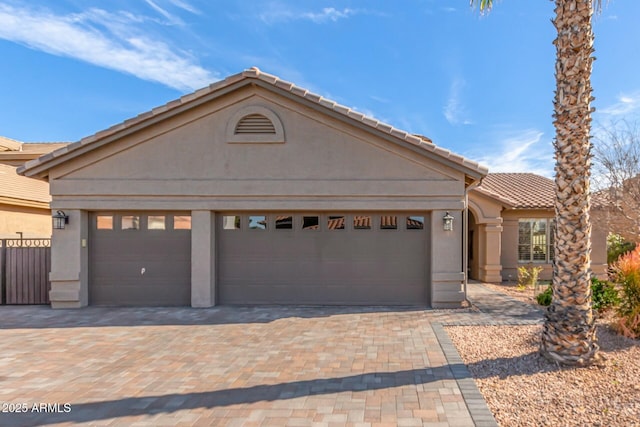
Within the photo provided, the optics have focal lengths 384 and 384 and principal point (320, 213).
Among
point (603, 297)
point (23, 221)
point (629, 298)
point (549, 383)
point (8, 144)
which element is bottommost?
point (549, 383)

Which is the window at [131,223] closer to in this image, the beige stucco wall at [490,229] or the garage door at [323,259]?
the garage door at [323,259]

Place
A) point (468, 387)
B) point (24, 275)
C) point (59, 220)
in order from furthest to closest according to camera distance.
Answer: point (24, 275) < point (59, 220) < point (468, 387)

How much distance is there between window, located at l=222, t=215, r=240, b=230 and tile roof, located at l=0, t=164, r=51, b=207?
990 cm

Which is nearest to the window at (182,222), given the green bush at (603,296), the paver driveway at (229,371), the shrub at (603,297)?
the paver driveway at (229,371)

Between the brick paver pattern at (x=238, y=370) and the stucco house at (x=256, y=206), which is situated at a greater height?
the stucco house at (x=256, y=206)

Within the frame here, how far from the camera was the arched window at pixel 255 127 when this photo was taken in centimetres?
1047

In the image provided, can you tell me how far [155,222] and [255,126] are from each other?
392cm

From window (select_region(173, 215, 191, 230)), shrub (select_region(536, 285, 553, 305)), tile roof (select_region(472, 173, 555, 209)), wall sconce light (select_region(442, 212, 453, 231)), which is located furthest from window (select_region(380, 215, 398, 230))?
tile roof (select_region(472, 173, 555, 209))

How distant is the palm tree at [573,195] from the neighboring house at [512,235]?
955cm

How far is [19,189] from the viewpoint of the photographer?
15.6 meters

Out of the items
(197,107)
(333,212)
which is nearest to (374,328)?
(333,212)

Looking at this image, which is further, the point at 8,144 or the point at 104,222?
the point at 8,144

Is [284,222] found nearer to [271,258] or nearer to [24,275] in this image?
[271,258]

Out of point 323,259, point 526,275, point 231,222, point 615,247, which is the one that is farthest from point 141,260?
point 615,247
